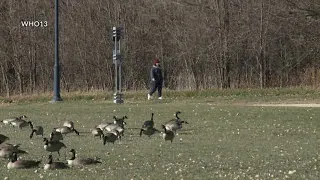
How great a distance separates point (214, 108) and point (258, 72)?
1871cm

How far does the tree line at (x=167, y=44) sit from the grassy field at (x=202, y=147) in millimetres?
17772

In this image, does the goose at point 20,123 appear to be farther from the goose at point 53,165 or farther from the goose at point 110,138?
the goose at point 53,165

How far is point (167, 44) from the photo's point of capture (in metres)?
Answer: 47.5

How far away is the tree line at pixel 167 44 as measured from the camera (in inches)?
1695

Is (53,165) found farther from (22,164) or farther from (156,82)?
(156,82)

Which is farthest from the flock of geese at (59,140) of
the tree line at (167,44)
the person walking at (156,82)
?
the tree line at (167,44)

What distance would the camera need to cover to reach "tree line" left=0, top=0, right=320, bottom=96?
1695 inches

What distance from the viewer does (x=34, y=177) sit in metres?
10.9

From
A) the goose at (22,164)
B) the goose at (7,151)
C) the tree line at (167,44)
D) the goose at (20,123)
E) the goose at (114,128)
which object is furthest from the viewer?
the tree line at (167,44)

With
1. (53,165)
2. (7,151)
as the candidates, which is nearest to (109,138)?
(7,151)

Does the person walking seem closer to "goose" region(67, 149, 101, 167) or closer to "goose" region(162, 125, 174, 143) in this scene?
"goose" region(162, 125, 174, 143)

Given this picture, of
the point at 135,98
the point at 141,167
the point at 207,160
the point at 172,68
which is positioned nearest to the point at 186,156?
the point at 207,160

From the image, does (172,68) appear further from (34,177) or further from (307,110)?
(34,177)

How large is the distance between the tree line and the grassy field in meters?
17.8
